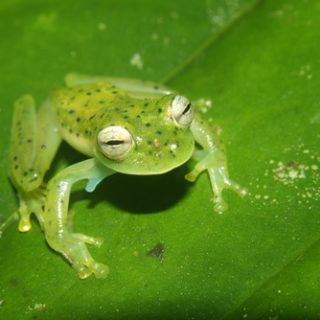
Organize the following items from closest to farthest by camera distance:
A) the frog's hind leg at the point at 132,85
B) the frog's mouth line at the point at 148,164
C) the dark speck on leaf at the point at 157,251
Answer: the frog's mouth line at the point at 148,164, the dark speck on leaf at the point at 157,251, the frog's hind leg at the point at 132,85

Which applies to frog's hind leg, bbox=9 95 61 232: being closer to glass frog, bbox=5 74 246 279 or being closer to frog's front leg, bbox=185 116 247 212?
glass frog, bbox=5 74 246 279

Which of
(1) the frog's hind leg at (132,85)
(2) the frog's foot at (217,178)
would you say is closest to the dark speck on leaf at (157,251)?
(2) the frog's foot at (217,178)

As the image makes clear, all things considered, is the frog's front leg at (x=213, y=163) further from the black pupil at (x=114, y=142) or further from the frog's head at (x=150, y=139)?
the black pupil at (x=114, y=142)

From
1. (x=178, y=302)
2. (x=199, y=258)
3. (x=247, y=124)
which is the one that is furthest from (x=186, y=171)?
(x=178, y=302)

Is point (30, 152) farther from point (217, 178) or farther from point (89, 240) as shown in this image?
point (217, 178)

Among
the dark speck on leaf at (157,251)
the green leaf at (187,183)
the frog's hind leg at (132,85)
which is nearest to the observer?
the green leaf at (187,183)

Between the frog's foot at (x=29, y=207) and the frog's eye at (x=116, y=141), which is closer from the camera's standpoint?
the frog's eye at (x=116, y=141)

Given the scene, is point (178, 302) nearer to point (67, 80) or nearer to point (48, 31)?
point (67, 80)

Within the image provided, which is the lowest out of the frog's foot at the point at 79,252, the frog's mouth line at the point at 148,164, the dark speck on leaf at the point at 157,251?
the frog's foot at the point at 79,252

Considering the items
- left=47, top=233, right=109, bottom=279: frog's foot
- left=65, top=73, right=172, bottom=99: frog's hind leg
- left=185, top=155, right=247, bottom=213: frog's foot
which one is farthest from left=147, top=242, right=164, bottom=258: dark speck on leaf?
left=65, top=73, right=172, bottom=99: frog's hind leg
